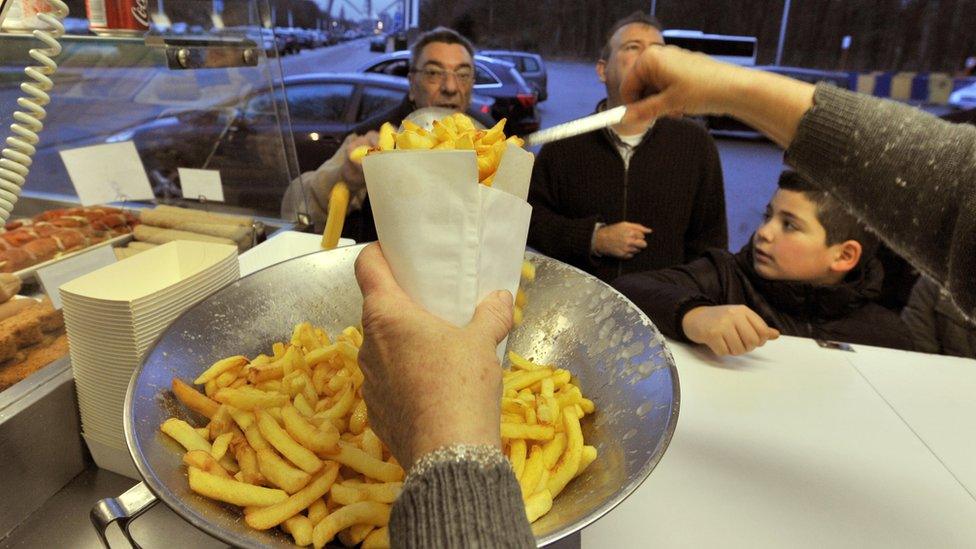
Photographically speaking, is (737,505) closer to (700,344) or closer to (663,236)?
(700,344)

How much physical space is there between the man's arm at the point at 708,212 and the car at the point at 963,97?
2.42 meters

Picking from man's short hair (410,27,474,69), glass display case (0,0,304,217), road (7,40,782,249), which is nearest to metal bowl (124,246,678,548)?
road (7,40,782,249)

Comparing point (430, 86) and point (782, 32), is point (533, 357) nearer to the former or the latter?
point (430, 86)

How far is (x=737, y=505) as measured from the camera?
961mm

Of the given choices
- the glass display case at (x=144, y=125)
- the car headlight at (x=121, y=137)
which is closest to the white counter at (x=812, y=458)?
the glass display case at (x=144, y=125)

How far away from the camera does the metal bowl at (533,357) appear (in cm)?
70

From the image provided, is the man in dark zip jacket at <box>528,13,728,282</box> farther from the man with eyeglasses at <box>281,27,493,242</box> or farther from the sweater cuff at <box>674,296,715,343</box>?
the sweater cuff at <box>674,296,715,343</box>

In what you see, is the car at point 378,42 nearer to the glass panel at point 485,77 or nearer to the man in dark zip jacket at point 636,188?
the glass panel at point 485,77

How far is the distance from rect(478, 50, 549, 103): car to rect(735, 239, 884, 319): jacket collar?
9.56 feet

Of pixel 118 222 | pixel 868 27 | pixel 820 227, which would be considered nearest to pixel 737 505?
pixel 820 227

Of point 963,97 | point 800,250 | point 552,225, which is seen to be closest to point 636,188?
point 552,225

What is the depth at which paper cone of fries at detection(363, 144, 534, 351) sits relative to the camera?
73 centimetres

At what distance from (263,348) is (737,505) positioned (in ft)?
2.87

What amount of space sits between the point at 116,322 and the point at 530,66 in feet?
13.3
